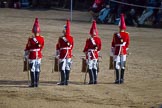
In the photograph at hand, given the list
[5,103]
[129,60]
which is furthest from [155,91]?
[129,60]

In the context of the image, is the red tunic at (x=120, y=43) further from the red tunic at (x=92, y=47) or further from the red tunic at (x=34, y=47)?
the red tunic at (x=34, y=47)

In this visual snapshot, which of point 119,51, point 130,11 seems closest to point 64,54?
point 119,51

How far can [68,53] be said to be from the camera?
13.8 m

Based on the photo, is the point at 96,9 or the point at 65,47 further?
the point at 96,9

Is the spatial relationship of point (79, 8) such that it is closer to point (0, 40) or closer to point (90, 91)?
point (0, 40)

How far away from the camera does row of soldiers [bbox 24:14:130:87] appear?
13.5 metres

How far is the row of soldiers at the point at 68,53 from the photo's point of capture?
1348 cm

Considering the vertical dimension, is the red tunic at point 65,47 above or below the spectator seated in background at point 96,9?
above

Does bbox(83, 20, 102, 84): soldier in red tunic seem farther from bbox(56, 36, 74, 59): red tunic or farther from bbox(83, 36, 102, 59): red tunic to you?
bbox(56, 36, 74, 59): red tunic

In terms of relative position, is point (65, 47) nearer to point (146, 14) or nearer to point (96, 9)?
point (146, 14)

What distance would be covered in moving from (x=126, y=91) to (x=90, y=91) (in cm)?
Answer: 88

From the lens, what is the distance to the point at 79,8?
35781 millimetres

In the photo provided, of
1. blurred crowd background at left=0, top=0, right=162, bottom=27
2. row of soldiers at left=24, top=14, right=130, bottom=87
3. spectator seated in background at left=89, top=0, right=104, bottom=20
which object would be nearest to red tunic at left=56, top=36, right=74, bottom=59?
row of soldiers at left=24, top=14, right=130, bottom=87

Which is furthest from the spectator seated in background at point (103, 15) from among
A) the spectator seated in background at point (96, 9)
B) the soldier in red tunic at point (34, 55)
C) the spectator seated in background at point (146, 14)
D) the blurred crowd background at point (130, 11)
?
the soldier in red tunic at point (34, 55)
